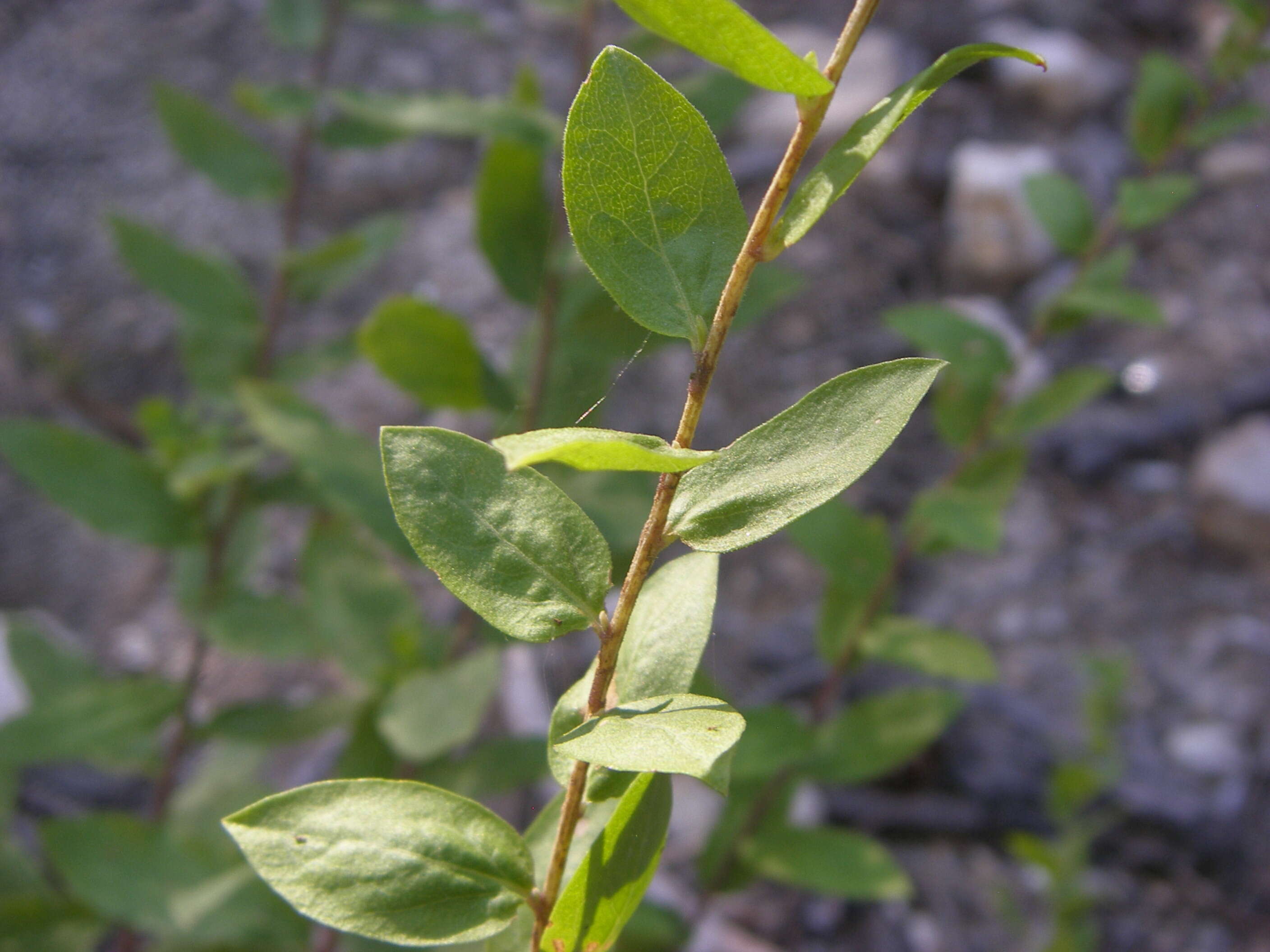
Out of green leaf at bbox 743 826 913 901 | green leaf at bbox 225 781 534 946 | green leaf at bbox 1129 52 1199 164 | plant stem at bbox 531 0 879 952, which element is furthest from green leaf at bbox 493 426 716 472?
green leaf at bbox 1129 52 1199 164

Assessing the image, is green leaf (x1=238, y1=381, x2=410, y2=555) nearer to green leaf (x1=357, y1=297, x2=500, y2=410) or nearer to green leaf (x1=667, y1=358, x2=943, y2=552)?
green leaf (x1=357, y1=297, x2=500, y2=410)

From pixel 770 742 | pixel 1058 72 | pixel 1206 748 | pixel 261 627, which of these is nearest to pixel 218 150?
pixel 261 627

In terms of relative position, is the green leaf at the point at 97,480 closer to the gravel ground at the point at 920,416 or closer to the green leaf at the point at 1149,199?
the gravel ground at the point at 920,416

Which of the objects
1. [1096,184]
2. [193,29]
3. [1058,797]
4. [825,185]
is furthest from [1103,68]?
[825,185]

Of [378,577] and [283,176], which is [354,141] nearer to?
[283,176]

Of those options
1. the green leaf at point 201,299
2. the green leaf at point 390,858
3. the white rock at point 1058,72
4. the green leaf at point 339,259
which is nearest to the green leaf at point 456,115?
the green leaf at point 339,259

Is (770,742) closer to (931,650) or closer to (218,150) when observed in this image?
(931,650)
